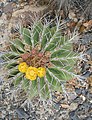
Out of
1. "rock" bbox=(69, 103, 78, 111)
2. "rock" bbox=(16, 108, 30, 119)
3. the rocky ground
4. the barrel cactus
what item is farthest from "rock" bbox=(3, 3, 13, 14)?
"rock" bbox=(69, 103, 78, 111)

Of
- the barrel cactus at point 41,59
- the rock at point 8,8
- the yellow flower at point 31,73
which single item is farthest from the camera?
the rock at point 8,8

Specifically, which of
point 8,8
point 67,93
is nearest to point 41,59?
point 67,93

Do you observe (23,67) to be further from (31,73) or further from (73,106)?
(73,106)

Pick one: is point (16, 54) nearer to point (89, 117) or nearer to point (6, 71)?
point (6, 71)

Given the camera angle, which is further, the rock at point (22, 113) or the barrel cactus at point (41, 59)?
the rock at point (22, 113)

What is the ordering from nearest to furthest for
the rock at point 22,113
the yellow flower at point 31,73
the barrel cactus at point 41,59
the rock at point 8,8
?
1. the yellow flower at point 31,73
2. the barrel cactus at point 41,59
3. the rock at point 22,113
4. the rock at point 8,8

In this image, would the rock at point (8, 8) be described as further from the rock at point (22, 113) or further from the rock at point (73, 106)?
the rock at point (73, 106)

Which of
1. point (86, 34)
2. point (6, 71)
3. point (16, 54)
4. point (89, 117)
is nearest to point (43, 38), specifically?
point (16, 54)

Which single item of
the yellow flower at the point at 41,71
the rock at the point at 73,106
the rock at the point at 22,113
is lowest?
the rock at the point at 73,106

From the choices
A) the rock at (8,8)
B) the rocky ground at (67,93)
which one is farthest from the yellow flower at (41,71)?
the rock at (8,8)

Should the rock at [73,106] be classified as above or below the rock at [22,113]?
below
